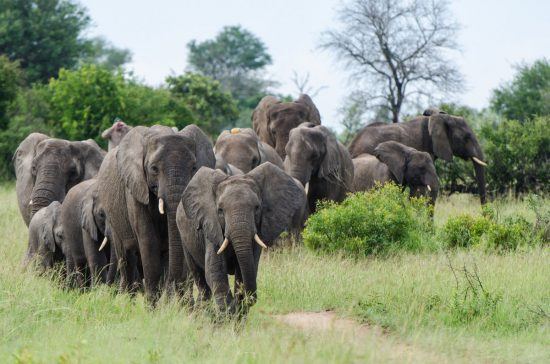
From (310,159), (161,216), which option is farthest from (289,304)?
(310,159)

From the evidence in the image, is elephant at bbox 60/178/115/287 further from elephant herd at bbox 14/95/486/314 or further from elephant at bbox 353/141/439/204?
elephant at bbox 353/141/439/204

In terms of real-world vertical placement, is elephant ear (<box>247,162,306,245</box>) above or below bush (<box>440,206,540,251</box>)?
above

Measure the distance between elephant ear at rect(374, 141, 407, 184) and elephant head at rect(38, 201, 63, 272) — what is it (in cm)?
609

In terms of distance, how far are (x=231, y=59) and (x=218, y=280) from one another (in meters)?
54.7

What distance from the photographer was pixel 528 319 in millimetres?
10109

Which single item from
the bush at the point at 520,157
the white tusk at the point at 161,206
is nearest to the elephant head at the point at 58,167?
the white tusk at the point at 161,206

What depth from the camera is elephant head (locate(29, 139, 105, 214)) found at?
44.5 feet

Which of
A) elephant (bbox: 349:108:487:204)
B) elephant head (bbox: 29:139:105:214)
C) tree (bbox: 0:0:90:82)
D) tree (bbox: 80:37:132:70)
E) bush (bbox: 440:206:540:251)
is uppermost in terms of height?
tree (bbox: 80:37:132:70)

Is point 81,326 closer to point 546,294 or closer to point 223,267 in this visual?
point 223,267

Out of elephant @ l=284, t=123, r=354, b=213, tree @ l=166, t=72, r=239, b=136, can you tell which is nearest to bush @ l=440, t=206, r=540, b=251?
elephant @ l=284, t=123, r=354, b=213

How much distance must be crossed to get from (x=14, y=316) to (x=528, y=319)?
440 cm

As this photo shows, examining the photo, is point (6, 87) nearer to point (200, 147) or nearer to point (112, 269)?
point (112, 269)

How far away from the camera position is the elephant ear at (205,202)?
893cm

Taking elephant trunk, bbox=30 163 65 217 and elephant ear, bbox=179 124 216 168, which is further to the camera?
elephant trunk, bbox=30 163 65 217
